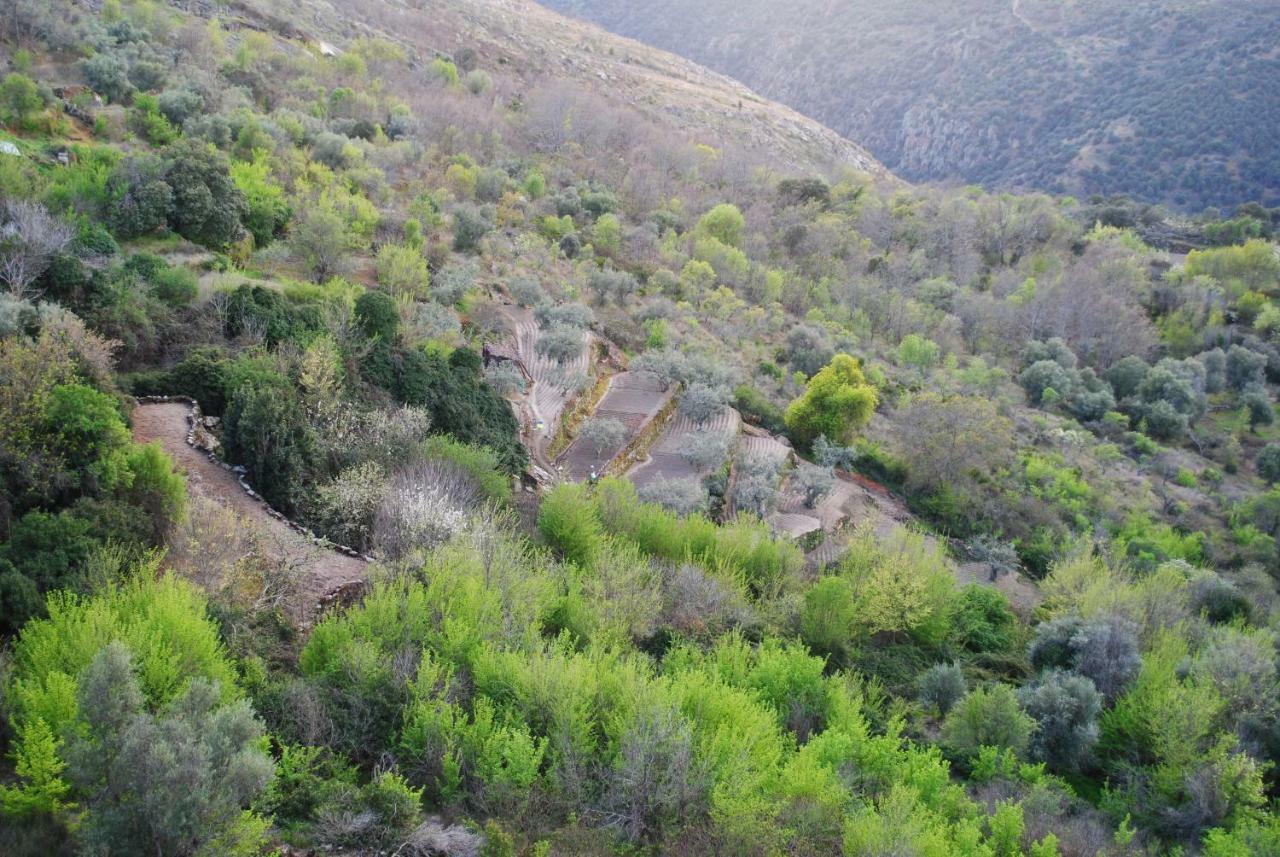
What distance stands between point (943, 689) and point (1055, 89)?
9411 centimetres

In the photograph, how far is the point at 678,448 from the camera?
2383 cm

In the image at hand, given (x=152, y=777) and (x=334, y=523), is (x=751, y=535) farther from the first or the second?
(x=152, y=777)

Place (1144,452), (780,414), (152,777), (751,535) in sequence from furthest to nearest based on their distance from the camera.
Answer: (1144,452) → (780,414) → (751,535) → (152,777)

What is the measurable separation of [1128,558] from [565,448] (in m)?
16.2

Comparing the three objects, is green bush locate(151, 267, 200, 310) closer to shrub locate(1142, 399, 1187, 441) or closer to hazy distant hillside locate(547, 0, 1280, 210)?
shrub locate(1142, 399, 1187, 441)

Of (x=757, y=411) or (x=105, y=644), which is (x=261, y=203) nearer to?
(x=757, y=411)

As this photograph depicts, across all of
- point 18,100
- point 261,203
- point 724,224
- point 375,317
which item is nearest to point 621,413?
point 375,317

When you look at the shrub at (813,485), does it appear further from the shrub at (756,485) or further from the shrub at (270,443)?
the shrub at (270,443)

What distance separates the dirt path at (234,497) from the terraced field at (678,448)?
928 cm

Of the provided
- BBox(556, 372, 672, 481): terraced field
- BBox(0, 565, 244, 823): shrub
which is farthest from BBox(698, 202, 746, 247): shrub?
BBox(0, 565, 244, 823): shrub

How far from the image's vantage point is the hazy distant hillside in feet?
259

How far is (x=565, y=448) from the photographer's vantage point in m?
22.6

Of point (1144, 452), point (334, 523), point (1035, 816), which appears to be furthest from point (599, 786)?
point (1144, 452)

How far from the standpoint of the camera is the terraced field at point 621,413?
21.8 m
